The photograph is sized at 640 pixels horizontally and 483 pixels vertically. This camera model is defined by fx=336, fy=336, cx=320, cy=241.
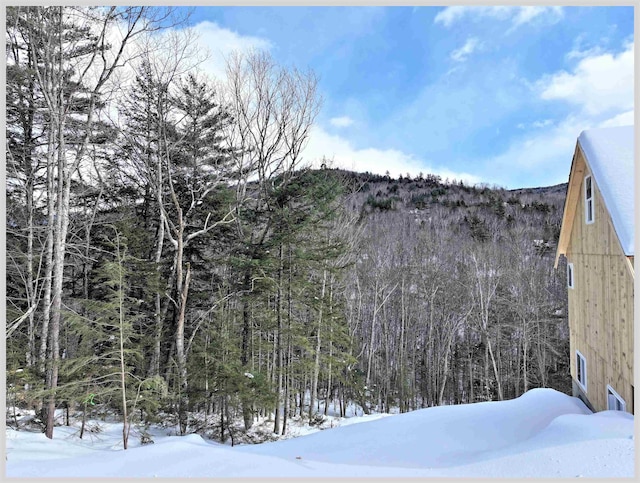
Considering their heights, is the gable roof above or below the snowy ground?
above

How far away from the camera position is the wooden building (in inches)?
153

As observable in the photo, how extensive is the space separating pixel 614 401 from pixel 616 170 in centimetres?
319

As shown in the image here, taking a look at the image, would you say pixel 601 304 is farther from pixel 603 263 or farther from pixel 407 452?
pixel 407 452

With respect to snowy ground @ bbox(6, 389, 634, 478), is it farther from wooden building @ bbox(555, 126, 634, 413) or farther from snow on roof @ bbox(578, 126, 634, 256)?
snow on roof @ bbox(578, 126, 634, 256)

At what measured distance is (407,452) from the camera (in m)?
4.14

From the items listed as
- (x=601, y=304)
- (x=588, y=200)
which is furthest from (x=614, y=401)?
(x=588, y=200)

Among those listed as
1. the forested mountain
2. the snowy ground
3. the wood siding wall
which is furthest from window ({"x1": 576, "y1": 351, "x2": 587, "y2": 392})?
the forested mountain

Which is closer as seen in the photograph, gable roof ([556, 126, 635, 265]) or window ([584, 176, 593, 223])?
gable roof ([556, 126, 635, 265])

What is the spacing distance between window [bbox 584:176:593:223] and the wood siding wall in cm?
17

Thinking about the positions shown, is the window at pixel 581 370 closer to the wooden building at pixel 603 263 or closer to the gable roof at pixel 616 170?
the wooden building at pixel 603 263

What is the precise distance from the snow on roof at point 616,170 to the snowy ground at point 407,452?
1982 millimetres

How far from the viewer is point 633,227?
11.6ft

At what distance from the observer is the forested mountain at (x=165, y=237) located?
596 cm

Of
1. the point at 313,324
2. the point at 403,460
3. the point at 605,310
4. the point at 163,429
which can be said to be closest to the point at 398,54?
the point at 605,310
